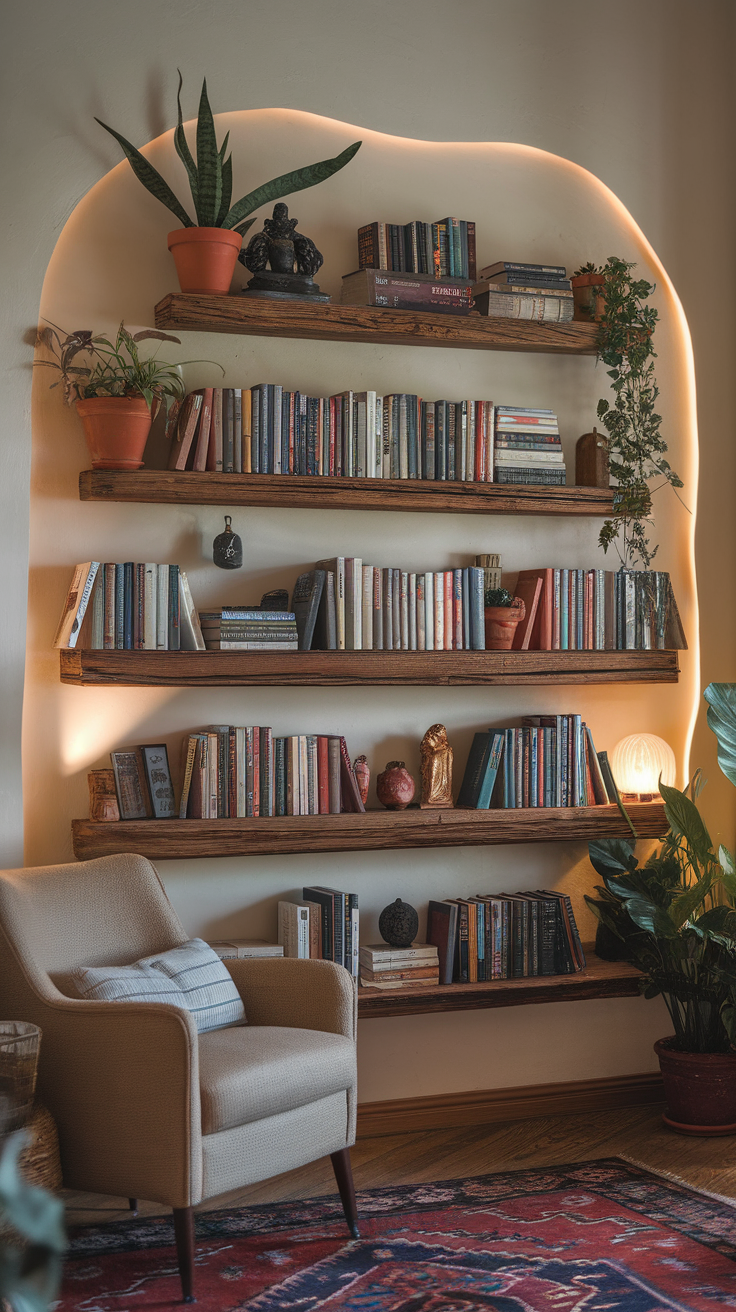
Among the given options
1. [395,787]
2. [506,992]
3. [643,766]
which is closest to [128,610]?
[395,787]

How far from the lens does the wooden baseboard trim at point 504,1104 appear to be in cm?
354

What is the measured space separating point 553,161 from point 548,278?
1.51 feet

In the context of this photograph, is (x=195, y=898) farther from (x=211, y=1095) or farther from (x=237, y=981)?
(x=211, y=1095)

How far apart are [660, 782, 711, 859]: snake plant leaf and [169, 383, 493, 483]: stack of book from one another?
108 cm

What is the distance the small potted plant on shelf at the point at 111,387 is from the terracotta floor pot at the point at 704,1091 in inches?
89.6

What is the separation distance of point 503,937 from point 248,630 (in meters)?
1.17

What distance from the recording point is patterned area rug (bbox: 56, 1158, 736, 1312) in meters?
2.49

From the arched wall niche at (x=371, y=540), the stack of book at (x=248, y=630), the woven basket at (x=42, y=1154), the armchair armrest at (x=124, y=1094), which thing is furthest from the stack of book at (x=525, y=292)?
the woven basket at (x=42, y=1154)

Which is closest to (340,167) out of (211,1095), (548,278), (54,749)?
(548,278)

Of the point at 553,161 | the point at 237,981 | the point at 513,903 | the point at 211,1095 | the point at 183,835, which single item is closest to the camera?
the point at 211,1095

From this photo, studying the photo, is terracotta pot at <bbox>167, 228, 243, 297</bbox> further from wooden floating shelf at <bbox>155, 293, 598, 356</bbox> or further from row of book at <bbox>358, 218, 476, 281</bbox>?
row of book at <bbox>358, 218, 476, 281</bbox>

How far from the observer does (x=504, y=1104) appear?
3.69 m

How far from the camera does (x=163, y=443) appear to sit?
3434 millimetres

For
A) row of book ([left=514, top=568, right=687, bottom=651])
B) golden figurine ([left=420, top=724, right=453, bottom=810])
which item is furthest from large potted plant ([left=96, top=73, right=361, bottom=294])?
golden figurine ([left=420, top=724, right=453, bottom=810])
